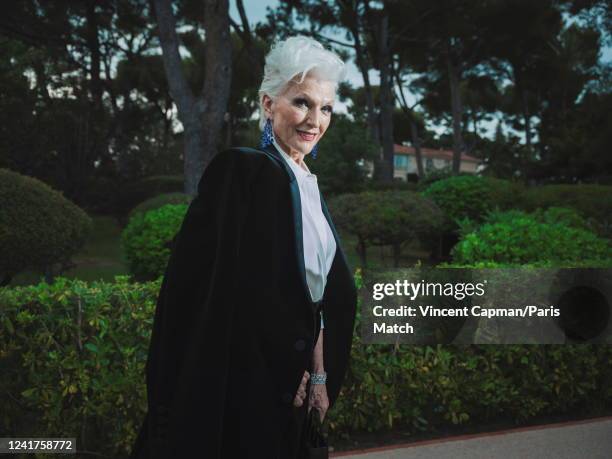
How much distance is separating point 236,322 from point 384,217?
7.88 metres

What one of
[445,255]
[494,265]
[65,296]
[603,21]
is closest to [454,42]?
[603,21]

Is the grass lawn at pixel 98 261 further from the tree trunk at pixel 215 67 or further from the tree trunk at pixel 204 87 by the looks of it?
the tree trunk at pixel 215 67

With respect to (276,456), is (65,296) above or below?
above

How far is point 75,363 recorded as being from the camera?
330 centimetres

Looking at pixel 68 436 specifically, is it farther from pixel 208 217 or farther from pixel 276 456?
pixel 208 217

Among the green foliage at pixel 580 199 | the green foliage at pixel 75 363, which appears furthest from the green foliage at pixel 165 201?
the green foliage at pixel 75 363

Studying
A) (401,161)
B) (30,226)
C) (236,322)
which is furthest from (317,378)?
(401,161)

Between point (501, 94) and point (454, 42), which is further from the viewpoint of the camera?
point (501, 94)

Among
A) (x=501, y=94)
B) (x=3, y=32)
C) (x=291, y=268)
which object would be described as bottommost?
(x=291, y=268)

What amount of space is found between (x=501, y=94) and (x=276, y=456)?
47.7 m

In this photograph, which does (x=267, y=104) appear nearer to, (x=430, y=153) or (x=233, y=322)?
(x=233, y=322)

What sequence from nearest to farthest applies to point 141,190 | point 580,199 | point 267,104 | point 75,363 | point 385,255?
point 267,104, point 75,363, point 580,199, point 385,255, point 141,190

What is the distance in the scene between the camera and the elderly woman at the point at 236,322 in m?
1.84

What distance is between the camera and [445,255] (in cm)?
1239
